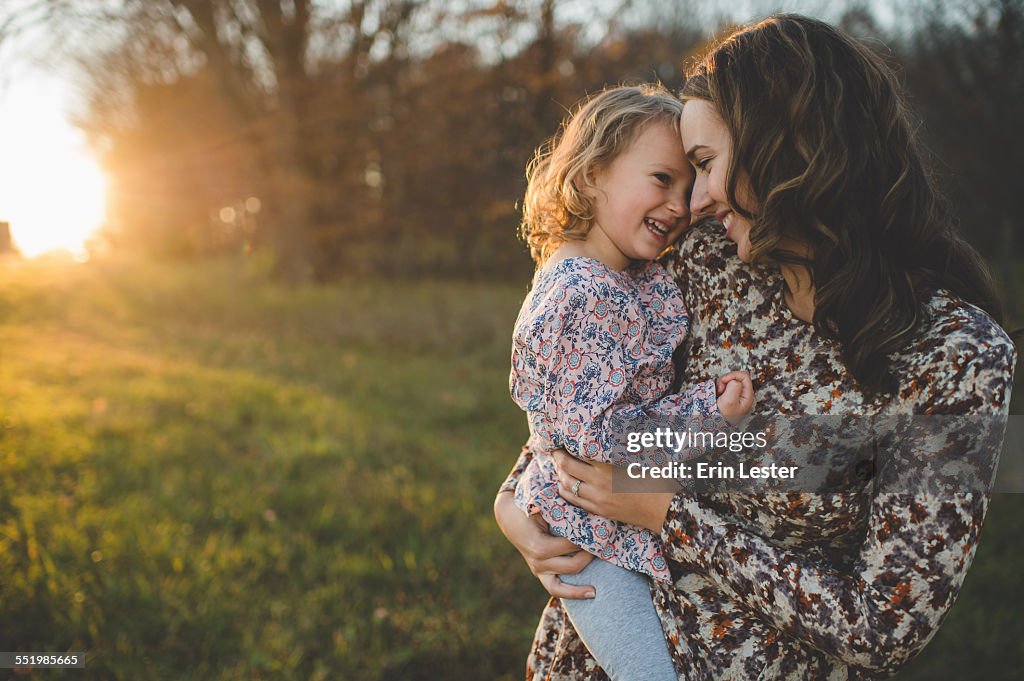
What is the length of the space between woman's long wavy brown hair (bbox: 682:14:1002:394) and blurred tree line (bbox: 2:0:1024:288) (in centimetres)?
564

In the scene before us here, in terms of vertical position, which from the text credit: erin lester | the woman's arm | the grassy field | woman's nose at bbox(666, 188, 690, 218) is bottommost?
→ the grassy field

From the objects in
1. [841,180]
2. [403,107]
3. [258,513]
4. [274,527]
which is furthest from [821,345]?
[403,107]

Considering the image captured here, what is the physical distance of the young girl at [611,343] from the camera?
1.55 m

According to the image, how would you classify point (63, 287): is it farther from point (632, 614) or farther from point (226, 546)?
point (632, 614)

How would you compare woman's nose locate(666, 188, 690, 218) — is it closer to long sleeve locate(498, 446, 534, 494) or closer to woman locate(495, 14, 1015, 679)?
woman locate(495, 14, 1015, 679)

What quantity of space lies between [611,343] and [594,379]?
98 millimetres

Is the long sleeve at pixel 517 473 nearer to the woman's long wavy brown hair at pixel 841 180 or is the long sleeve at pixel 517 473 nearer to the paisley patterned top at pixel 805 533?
the paisley patterned top at pixel 805 533

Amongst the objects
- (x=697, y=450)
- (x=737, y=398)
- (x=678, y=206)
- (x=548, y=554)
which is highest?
(x=678, y=206)

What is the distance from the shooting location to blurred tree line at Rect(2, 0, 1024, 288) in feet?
24.8

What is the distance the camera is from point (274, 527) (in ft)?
12.8

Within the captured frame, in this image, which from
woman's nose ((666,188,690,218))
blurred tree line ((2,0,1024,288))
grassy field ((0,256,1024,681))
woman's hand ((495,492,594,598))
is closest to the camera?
woman's hand ((495,492,594,598))

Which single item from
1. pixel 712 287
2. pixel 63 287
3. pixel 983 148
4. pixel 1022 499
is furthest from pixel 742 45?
pixel 63 287

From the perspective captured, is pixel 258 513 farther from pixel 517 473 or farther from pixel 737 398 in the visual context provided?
pixel 737 398

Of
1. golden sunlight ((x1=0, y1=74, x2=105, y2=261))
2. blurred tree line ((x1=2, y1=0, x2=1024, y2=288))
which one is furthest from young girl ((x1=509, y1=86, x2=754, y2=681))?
blurred tree line ((x1=2, y1=0, x2=1024, y2=288))
